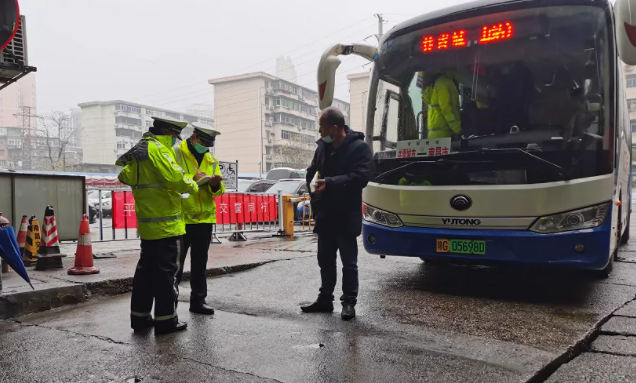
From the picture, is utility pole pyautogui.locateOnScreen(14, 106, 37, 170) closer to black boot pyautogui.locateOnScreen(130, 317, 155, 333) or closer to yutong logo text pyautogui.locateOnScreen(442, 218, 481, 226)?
black boot pyautogui.locateOnScreen(130, 317, 155, 333)

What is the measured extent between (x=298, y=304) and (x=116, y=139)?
70.6 m

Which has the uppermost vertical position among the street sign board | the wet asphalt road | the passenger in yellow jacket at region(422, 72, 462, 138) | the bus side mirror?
the bus side mirror

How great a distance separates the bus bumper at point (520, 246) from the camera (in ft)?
15.5

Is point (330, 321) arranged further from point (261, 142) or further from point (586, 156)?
point (261, 142)

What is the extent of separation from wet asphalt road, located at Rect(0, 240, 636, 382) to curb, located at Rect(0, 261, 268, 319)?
175 millimetres

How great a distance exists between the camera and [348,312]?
4.43 meters

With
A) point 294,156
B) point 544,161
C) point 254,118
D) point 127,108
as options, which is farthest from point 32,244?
point 127,108

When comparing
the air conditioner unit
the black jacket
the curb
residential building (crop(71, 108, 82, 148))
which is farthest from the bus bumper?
residential building (crop(71, 108, 82, 148))

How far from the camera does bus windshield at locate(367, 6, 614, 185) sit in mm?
4859

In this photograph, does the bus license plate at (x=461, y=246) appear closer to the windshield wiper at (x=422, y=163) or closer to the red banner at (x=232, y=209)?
the windshield wiper at (x=422, y=163)

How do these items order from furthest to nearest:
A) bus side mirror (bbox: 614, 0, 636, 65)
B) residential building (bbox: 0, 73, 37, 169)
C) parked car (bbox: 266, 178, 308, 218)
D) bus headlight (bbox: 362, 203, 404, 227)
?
residential building (bbox: 0, 73, 37, 169) < parked car (bbox: 266, 178, 308, 218) < bus headlight (bbox: 362, 203, 404, 227) < bus side mirror (bbox: 614, 0, 636, 65)

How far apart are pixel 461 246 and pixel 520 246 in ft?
1.84

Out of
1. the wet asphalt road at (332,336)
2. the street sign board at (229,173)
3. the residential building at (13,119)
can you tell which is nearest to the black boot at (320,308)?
the wet asphalt road at (332,336)

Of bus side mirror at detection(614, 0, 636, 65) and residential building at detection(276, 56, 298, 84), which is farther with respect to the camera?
residential building at detection(276, 56, 298, 84)
